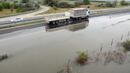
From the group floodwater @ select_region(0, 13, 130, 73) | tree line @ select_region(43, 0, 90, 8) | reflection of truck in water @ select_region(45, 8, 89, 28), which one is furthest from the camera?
tree line @ select_region(43, 0, 90, 8)

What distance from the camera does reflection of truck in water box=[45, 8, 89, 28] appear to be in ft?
89.8

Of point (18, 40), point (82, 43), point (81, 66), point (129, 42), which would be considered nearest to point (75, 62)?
point (81, 66)

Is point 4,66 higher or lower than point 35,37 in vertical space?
lower

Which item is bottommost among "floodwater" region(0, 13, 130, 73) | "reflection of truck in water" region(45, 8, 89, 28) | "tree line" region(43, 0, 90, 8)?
"floodwater" region(0, 13, 130, 73)

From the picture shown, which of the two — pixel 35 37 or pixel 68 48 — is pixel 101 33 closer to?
pixel 68 48

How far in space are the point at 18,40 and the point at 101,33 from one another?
1589cm

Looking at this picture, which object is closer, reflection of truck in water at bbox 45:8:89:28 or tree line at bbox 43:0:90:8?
reflection of truck in water at bbox 45:8:89:28

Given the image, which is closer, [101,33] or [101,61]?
[101,61]

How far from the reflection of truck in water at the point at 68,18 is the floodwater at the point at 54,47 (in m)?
2.12

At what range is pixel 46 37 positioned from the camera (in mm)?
21719

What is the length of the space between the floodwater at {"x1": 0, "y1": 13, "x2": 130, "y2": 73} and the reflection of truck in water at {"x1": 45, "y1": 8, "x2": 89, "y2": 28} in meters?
2.12

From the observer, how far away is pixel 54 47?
18141 millimetres

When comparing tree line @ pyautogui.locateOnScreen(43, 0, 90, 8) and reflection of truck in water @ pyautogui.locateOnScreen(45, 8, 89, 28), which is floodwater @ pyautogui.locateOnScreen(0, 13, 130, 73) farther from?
tree line @ pyautogui.locateOnScreen(43, 0, 90, 8)

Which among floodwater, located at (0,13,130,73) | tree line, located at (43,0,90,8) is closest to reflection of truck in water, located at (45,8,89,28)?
floodwater, located at (0,13,130,73)
